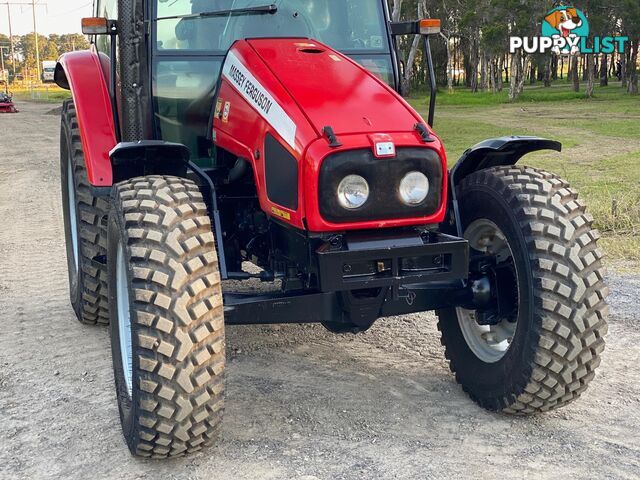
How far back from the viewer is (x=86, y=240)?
5195mm

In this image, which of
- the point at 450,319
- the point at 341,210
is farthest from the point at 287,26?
the point at 450,319

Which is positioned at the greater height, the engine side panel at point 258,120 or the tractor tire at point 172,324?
the engine side panel at point 258,120

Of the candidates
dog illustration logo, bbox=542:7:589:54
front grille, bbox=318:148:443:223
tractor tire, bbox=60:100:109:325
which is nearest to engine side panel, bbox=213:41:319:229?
front grille, bbox=318:148:443:223

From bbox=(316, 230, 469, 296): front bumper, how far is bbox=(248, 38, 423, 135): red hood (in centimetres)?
48

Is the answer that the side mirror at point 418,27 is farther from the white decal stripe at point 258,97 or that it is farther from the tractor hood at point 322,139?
the white decal stripe at point 258,97

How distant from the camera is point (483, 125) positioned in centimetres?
2556

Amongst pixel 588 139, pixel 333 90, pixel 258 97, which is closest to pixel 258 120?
pixel 258 97

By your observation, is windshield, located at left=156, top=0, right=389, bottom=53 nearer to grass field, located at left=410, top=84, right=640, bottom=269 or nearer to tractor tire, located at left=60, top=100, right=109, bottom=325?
tractor tire, located at left=60, top=100, right=109, bottom=325

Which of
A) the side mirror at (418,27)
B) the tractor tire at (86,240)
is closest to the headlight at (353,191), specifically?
the side mirror at (418,27)

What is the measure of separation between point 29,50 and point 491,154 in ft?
439

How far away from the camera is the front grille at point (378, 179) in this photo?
3.43 m

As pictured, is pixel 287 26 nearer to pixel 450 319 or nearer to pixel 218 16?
pixel 218 16

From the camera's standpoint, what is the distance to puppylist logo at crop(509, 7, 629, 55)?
42.9 meters

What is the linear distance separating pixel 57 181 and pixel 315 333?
903 cm
